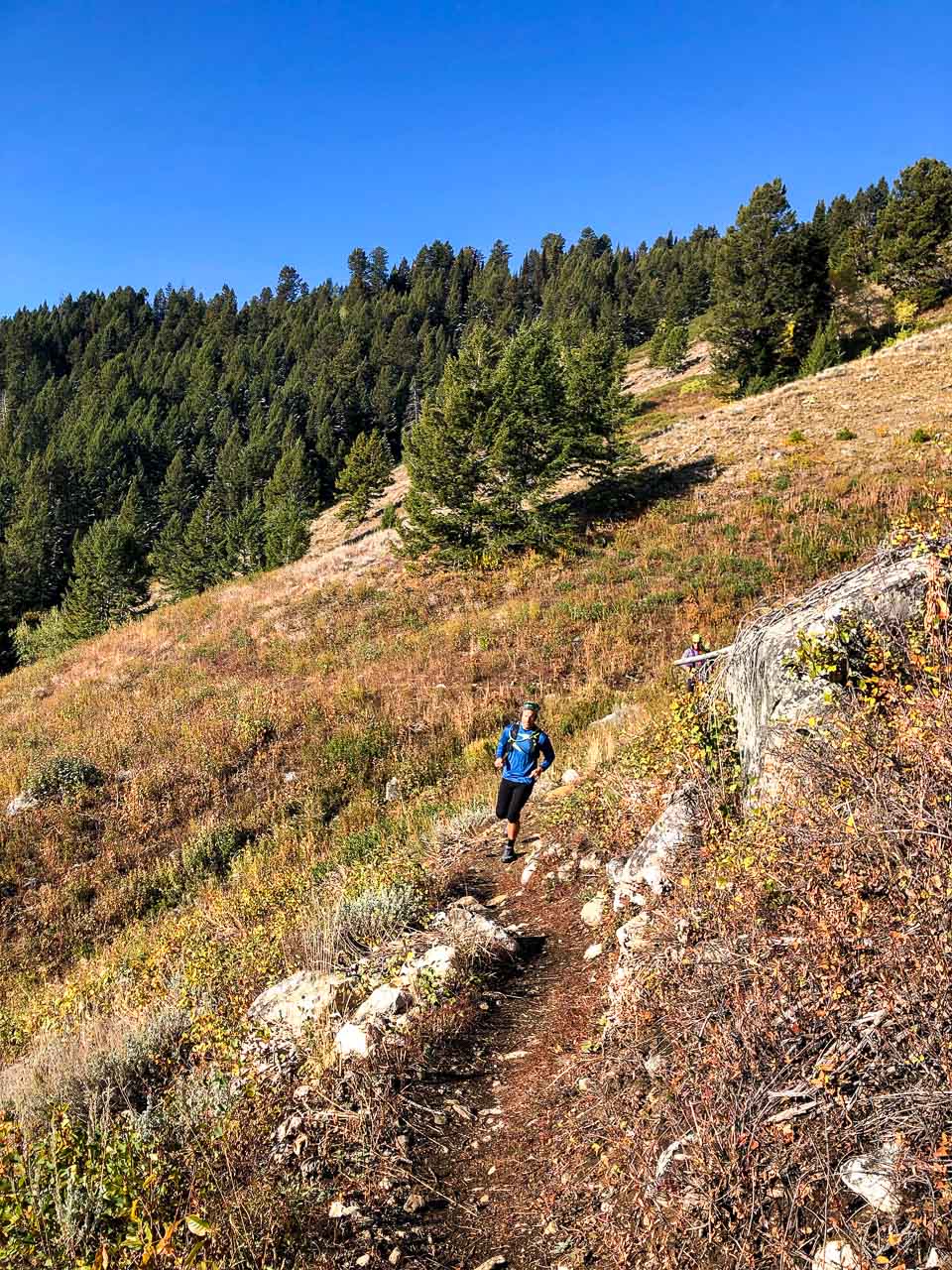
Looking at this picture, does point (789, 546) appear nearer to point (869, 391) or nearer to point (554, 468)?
point (554, 468)

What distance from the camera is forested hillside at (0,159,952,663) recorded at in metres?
41.4

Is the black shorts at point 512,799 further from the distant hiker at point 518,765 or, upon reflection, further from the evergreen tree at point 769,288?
the evergreen tree at point 769,288

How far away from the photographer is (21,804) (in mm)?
11977

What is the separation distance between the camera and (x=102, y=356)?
12400 cm

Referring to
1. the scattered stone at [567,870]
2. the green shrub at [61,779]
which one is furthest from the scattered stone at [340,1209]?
the green shrub at [61,779]

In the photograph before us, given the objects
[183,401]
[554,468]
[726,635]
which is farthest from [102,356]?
[726,635]

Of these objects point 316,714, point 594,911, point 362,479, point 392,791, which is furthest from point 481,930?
point 362,479

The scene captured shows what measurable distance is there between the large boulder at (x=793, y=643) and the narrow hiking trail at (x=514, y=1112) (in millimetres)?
1852

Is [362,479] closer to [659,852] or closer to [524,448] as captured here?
[524,448]

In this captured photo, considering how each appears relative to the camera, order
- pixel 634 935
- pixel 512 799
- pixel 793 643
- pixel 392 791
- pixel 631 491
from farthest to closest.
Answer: pixel 631 491 < pixel 392 791 < pixel 512 799 < pixel 793 643 < pixel 634 935

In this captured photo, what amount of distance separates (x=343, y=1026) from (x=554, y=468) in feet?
59.2

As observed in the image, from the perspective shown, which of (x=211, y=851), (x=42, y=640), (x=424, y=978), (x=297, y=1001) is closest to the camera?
(x=424, y=978)

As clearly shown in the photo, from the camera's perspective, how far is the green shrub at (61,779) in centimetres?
1210

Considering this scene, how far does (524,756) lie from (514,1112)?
3956mm
